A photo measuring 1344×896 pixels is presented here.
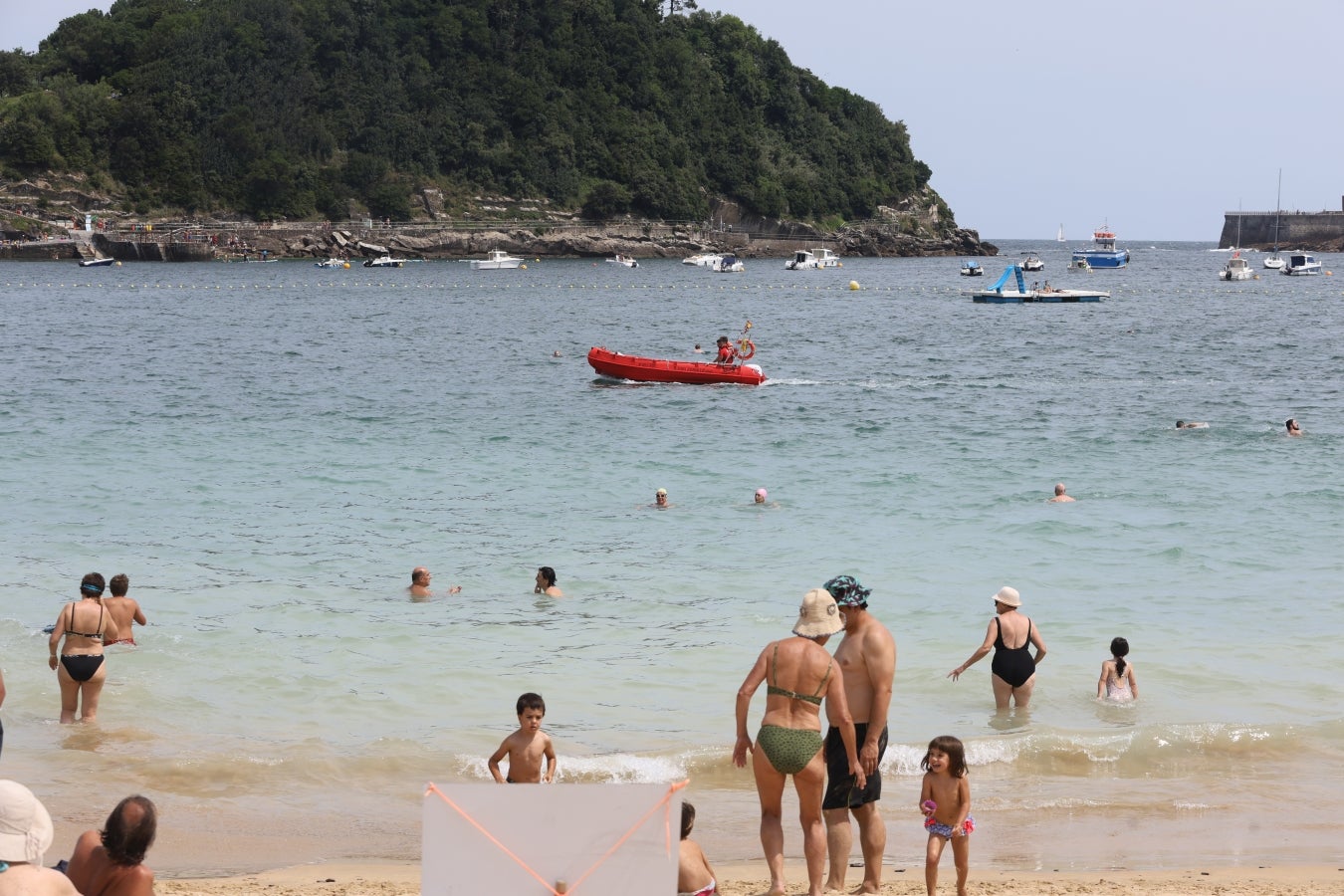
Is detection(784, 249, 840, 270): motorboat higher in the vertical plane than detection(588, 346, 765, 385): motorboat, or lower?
higher


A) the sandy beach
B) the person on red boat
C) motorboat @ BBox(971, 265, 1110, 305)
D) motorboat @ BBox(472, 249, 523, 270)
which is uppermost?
motorboat @ BBox(472, 249, 523, 270)

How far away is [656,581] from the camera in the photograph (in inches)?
614

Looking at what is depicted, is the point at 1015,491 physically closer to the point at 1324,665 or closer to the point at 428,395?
the point at 1324,665

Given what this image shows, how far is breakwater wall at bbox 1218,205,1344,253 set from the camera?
175625 mm

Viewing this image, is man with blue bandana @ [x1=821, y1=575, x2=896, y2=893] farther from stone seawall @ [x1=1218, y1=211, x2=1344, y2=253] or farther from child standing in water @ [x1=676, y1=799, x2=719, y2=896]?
stone seawall @ [x1=1218, y1=211, x2=1344, y2=253]

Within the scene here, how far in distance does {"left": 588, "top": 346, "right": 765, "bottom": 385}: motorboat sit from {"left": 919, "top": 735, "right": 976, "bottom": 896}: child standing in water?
26346 mm

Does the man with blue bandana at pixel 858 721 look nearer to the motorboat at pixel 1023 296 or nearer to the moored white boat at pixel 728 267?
the motorboat at pixel 1023 296

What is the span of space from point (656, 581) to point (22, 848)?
10.9 m

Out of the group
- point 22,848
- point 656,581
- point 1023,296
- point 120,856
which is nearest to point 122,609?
Result: point 656,581

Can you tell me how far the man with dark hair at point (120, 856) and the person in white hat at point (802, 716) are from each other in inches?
104

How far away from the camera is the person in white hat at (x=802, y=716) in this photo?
6.76 meters

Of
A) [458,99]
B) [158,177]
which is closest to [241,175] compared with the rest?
[158,177]

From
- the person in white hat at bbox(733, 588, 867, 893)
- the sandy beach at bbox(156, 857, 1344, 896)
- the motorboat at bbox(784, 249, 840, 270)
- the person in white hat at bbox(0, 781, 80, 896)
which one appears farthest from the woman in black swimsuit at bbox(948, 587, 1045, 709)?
the motorboat at bbox(784, 249, 840, 270)

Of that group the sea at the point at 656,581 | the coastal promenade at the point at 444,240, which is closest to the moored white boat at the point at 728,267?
the coastal promenade at the point at 444,240
